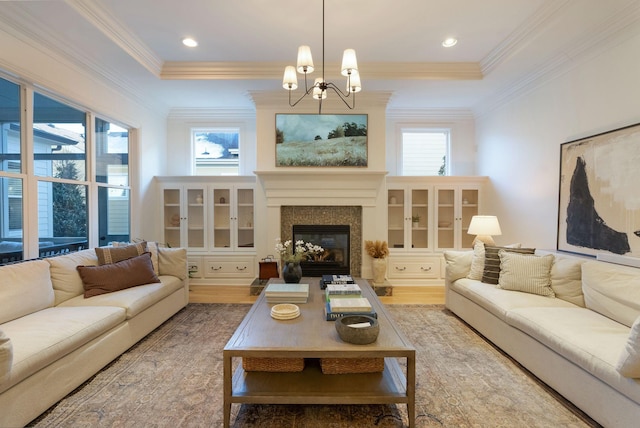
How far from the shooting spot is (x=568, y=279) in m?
2.56

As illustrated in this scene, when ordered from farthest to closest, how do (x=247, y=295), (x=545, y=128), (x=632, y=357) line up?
(x=247, y=295), (x=545, y=128), (x=632, y=357)

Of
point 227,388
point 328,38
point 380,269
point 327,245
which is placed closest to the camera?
point 227,388

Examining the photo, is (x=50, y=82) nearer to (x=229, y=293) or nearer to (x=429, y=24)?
(x=229, y=293)

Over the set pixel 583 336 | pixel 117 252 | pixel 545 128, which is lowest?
pixel 583 336

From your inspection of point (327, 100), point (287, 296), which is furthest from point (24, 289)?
point (327, 100)

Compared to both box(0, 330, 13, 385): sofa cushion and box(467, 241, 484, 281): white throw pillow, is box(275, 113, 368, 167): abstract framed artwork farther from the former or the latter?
box(0, 330, 13, 385): sofa cushion

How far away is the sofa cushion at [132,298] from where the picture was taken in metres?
2.47

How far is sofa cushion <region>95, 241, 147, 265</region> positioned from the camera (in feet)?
9.40

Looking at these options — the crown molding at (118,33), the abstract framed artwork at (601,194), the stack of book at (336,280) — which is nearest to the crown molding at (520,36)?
the abstract framed artwork at (601,194)

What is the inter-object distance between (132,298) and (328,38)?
313cm

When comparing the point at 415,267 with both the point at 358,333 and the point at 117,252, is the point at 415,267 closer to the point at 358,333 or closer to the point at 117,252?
the point at 358,333

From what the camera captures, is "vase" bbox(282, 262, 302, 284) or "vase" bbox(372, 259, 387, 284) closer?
"vase" bbox(282, 262, 302, 284)

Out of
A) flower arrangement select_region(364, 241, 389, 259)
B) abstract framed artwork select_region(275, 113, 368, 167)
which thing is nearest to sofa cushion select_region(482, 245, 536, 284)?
flower arrangement select_region(364, 241, 389, 259)

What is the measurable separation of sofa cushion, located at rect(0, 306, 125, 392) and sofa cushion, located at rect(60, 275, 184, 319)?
0.28ft
